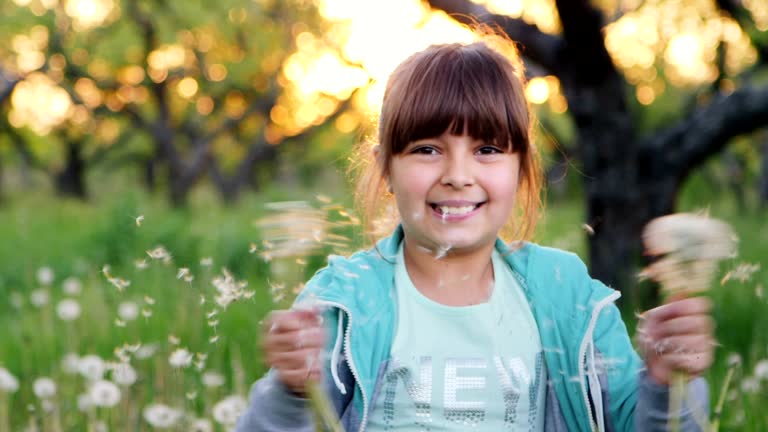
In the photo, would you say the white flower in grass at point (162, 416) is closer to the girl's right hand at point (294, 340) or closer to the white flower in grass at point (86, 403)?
the white flower in grass at point (86, 403)

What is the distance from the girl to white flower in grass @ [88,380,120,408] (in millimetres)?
900

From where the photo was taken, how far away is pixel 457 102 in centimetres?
178

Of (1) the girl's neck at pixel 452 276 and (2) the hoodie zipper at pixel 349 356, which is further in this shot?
(1) the girl's neck at pixel 452 276

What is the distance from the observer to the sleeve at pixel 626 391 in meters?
1.51

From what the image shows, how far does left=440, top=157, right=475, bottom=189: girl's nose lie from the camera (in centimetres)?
172

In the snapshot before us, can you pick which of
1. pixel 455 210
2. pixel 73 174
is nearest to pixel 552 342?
pixel 455 210

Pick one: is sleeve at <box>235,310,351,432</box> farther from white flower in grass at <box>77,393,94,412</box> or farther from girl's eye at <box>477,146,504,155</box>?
white flower in grass at <box>77,393,94,412</box>

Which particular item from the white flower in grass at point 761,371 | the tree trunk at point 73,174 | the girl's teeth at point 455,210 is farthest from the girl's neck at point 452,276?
the tree trunk at point 73,174

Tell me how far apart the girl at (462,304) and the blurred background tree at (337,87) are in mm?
309

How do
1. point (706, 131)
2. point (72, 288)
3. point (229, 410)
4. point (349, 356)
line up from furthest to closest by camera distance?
point (706, 131) → point (72, 288) → point (229, 410) → point (349, 356)

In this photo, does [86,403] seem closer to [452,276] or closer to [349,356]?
[349,356]

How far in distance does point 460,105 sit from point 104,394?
Answer: 1.34 m

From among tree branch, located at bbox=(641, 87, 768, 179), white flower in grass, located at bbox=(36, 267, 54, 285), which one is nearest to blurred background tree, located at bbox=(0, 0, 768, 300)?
tree branch, located at bbox=(641, 87, 768, 179)

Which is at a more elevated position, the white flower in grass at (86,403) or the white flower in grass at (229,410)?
the white flower in grass at (86,403)
